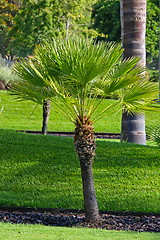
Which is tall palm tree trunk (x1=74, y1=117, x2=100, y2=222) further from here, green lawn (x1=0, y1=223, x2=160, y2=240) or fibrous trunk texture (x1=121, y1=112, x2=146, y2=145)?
fibrous trunk texture (x1=121, y1=112, x2=146, y2=145)

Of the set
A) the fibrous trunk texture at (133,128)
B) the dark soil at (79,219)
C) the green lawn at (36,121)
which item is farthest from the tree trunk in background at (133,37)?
the green lawn at (36,121)

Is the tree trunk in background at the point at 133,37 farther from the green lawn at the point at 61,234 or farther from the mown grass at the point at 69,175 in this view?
the green lawn at the point at 61,234

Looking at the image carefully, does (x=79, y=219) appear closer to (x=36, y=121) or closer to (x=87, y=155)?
(x=87, y=155)

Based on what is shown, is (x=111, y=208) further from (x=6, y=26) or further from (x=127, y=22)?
(x=6, y=26)

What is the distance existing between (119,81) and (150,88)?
0.41 m

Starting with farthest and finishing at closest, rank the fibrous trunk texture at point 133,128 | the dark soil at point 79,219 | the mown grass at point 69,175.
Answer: the fibrous trunk texture at point 133,128 → the mown grass at point 69,175 → the dark soil at point 79,219

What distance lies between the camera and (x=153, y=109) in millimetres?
6633

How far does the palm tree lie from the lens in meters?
6.42

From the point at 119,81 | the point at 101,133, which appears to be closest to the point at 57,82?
the point at 119,81

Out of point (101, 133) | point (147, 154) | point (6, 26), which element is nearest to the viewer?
point (147, 154)

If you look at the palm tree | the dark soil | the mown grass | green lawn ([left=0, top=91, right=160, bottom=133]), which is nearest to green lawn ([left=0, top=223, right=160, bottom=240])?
the dark soil

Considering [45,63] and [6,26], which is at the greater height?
[6,26]

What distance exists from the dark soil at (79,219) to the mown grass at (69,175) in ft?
0.75

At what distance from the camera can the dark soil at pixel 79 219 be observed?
6.82 meters
